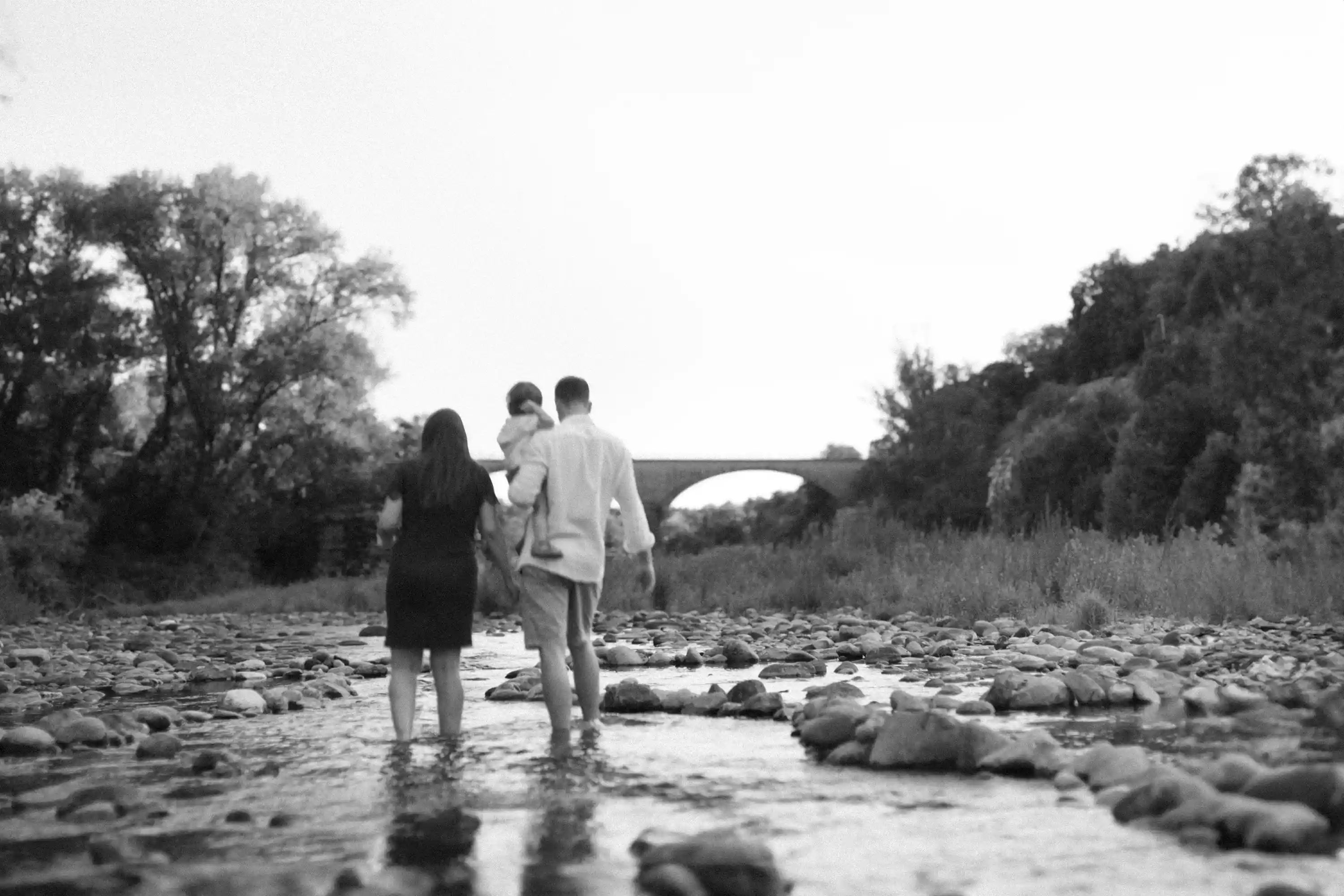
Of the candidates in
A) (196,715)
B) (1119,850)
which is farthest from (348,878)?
(196,715)

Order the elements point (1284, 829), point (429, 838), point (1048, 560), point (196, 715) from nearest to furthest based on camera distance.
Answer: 1. point (1284, 829)
2. point (429, 838)
3. point (196, 715)
4. point (1048, 560)

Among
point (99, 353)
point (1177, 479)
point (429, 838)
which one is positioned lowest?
point (429, 838)

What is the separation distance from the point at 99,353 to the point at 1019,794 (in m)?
34.1

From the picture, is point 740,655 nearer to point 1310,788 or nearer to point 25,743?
point 25,743

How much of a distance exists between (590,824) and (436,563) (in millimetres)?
2094

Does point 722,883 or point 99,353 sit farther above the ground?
point 99,353

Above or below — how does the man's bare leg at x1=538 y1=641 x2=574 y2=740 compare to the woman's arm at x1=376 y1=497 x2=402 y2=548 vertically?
below

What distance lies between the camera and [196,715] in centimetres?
631

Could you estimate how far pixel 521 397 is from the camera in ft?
19.0

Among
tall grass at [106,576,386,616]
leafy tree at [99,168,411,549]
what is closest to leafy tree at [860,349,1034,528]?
leafy tree at [99,168,411,549]

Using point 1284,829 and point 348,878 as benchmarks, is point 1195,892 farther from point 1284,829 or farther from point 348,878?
point 348,878

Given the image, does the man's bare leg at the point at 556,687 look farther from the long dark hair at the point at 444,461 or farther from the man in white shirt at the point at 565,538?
the long dark hair at the point at 444,461

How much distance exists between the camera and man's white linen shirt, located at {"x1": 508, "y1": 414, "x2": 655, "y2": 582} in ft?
18.2

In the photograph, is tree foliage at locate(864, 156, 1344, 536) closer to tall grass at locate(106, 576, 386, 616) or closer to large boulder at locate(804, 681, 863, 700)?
tall grass at locate(106, 576, 386, 616)
